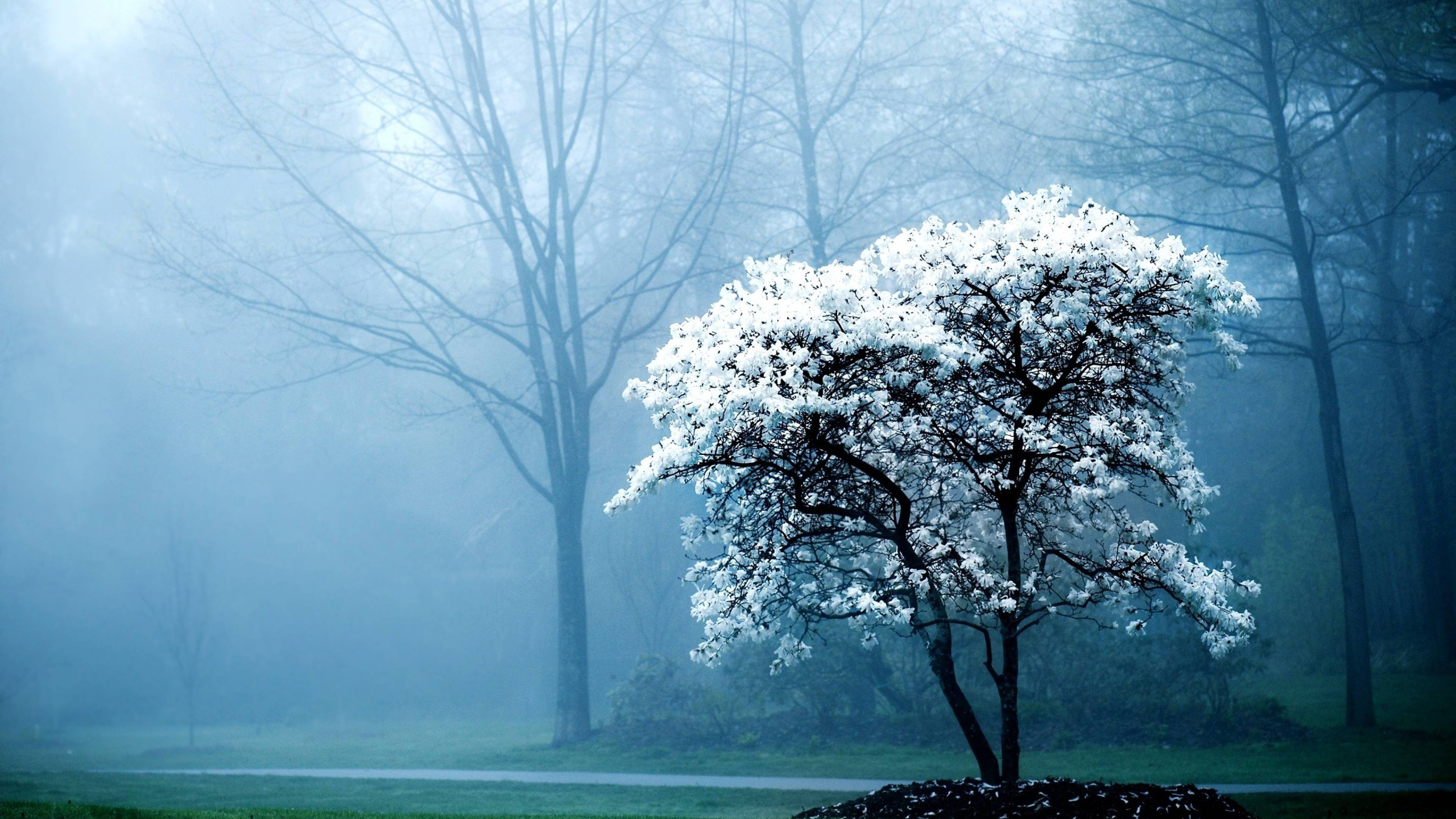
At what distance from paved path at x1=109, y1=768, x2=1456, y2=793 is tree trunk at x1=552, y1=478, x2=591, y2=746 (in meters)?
2.58

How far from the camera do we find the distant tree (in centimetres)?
2441

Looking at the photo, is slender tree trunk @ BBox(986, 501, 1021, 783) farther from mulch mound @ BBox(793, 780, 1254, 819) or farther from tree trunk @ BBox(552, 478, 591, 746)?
tree trunk @ BBox(552, 478, 591, 746)

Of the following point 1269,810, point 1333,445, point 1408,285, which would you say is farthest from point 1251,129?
point 1269,810

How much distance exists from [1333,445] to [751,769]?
32.2 ft

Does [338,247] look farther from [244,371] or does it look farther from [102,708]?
[102,708]

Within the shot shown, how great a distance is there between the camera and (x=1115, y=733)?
52.3ft

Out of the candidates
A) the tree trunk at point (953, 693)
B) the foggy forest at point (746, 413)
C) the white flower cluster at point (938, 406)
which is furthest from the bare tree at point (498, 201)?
the tree trunk at point (953, 693)

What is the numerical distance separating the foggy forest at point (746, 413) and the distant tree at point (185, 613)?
1.03ft

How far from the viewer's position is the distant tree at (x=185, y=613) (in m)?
24.4

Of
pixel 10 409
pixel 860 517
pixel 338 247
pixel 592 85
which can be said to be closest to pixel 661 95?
pixel 592 85

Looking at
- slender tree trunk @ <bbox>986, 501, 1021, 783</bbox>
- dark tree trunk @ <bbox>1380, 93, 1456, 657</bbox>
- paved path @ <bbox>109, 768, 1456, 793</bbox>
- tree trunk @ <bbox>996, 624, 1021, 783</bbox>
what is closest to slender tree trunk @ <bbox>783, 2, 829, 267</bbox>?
paved path @ <bbox>109, 768, 1456, 793</bbox>

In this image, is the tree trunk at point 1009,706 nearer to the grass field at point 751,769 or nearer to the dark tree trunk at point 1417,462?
the grass field at point 751,769

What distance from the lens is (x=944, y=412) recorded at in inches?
369

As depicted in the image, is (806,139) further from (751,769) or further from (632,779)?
(632,779)
